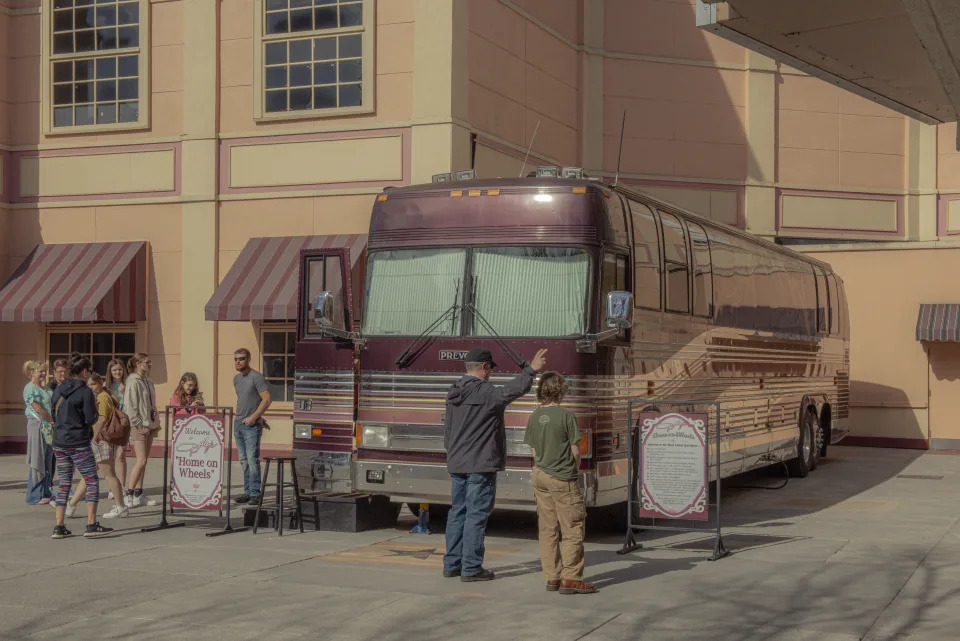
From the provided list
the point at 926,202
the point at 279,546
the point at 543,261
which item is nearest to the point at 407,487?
the point at 279,546

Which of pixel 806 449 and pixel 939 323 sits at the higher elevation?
pixel 939 323

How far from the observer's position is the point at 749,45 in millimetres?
9234

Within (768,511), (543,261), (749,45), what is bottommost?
(768,511)

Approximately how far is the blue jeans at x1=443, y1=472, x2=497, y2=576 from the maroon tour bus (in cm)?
168

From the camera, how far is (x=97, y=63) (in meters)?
22.1

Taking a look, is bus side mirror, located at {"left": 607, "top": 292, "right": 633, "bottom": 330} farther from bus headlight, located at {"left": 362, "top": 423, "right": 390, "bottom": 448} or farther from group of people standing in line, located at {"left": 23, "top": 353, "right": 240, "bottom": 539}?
group of people standing in line, located at {"left": 23, "top": 353, "right": 240, "bottom": 539}

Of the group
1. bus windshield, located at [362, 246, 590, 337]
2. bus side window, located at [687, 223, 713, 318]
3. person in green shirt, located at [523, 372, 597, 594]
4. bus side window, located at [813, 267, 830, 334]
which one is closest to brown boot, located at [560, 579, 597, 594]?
person in green shirt, located at [523, 372, 597, 594]

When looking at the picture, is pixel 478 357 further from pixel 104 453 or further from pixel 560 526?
pixel 104 453

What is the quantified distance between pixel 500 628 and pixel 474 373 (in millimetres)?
2383

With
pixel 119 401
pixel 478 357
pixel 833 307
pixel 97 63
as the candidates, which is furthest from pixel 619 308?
pixel 97 63

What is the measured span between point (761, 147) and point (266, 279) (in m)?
12.6

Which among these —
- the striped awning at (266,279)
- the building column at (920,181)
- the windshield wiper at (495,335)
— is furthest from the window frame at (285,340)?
the building column at (920,181)

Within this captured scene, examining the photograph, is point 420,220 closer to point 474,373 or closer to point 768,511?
point 474,373

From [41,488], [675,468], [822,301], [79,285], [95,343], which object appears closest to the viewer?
[675,468]
